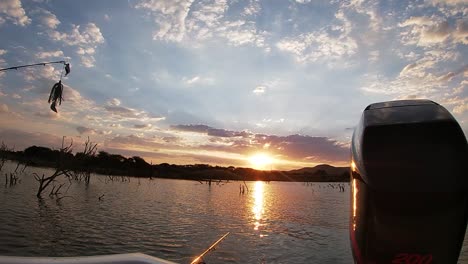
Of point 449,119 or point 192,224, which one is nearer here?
point 449,119

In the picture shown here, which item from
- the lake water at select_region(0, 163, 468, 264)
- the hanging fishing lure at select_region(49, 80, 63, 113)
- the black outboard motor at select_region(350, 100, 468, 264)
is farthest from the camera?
the lake water at select_region(0, 163, 468, 264)

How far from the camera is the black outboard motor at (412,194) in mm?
2977

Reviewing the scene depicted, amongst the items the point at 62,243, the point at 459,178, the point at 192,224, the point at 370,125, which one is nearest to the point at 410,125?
the point at 370,125

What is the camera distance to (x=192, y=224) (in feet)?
56.4

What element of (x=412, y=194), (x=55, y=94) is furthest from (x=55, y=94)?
(x=412, y=194)

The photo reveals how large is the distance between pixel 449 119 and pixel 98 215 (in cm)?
1831

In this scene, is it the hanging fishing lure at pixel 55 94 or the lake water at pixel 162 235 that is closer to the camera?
the hanging fishing lure at pixel 55 94

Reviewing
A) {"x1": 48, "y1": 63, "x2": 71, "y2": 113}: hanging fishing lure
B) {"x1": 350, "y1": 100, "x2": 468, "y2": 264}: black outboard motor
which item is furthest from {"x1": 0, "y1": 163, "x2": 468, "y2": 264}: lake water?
{"x1": 350, "y1": 100, "x2": 468, "y2": 264}: black outboard motor

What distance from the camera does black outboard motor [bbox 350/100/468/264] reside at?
298 centimetres

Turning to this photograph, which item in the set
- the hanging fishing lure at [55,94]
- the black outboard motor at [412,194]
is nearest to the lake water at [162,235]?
the hanging fishing lure at [55,94]

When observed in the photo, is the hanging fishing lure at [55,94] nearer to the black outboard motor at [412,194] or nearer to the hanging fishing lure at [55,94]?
the hanging fishing lure at [55,94]

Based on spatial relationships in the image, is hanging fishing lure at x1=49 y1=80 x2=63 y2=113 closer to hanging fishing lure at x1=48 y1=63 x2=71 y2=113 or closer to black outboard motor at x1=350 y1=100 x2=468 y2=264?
hanging fishing lure at x1=48 y1=63 x2=71 y2=113

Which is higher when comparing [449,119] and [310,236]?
[449,119]

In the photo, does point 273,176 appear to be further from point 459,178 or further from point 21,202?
point 459,178
